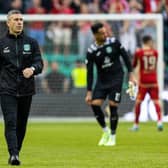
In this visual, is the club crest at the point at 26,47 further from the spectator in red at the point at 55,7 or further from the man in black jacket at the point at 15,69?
the spectator in red at the point at 55,7

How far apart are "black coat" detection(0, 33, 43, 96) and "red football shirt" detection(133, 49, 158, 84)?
9458 millimetres

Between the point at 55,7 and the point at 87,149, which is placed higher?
the point at 87,149

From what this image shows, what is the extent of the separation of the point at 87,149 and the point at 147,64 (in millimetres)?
6867

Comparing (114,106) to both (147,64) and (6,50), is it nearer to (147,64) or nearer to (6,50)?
(6,50)

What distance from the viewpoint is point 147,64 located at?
73.7 feet

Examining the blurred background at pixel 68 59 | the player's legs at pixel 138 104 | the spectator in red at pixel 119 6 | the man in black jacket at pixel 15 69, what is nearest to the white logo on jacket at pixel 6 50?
the man in black jacket at pixel 15 69

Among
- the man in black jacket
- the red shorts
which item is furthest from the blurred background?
the man in black jacket

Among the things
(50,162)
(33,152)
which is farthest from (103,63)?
(50,162)

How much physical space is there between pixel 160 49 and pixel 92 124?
11.3 ft

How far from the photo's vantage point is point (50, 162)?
13242 millimetres

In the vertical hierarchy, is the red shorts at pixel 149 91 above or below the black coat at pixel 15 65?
below

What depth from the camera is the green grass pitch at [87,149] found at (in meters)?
13.0

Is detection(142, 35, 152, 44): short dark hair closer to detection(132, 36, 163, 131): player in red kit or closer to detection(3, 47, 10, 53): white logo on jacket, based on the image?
detection(132, 36, 163, 131): player in red kit

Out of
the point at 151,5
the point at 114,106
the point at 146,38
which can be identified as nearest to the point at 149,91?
the point at 146,38
